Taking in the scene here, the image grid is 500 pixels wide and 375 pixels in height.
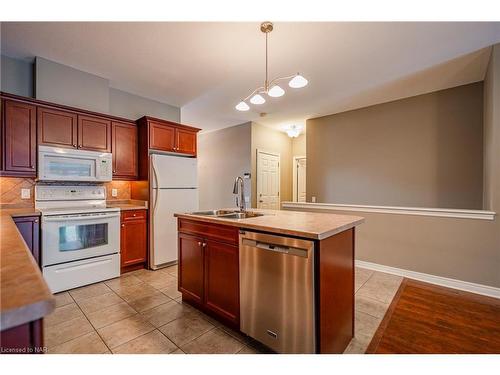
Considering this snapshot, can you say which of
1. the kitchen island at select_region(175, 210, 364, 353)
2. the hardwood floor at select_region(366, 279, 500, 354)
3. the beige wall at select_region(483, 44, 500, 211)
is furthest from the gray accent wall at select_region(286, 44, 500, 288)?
the kitchen island at select_region(175, 210, 364, 353)

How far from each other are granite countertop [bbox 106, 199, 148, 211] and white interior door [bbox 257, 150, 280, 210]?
2.67 meters

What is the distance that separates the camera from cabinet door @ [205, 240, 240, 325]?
186cm

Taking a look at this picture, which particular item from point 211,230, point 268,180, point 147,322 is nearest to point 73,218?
point 147,322

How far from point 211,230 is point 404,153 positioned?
12.1 feet

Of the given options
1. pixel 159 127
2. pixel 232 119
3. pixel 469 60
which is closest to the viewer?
pixel 469 60

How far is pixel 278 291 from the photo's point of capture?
Result: 5.14 ft

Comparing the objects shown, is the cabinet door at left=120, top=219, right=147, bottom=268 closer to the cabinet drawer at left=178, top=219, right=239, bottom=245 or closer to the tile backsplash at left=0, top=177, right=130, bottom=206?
the tile backsplash at left=0, top=177, right=130, bottom=206

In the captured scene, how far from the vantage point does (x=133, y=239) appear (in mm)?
3277

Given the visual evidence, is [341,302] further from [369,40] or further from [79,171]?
[79,171]

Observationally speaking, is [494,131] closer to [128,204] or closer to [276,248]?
[276,248]
